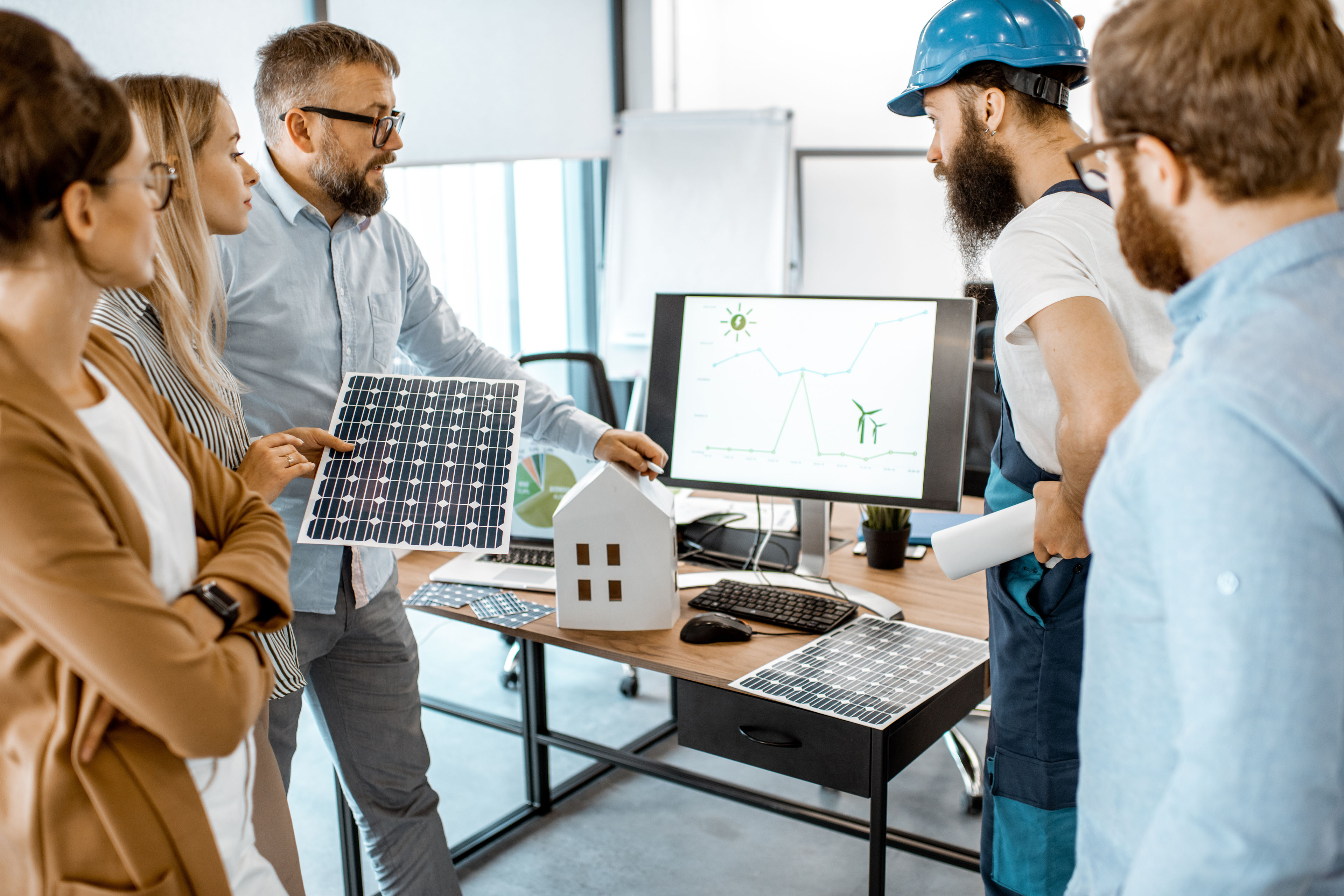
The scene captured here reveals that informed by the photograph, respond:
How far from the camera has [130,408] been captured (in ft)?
3.14

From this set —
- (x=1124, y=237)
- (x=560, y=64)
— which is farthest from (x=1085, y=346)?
(x=560, y=64)

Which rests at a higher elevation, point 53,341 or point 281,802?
point 53,341

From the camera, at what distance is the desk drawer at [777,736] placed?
1.46m

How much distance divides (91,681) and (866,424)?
1.33 metres

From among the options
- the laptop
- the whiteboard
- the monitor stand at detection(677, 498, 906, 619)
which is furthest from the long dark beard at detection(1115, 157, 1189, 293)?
the whiteboard

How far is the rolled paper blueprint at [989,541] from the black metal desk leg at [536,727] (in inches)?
52.8

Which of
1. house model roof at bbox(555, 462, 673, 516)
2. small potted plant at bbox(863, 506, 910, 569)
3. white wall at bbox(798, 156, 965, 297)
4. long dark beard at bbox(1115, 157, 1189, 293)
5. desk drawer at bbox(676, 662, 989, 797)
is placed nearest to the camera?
long dark beard at bbox(1115, 157, 1189, 293)

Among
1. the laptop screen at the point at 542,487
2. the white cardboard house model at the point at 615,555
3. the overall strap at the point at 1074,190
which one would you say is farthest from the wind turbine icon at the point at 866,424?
the laptop screen at the point at 542,487

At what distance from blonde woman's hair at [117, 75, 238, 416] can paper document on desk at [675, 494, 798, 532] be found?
45.7 inches

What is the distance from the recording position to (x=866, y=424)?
183cm

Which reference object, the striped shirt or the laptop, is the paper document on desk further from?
the striped shirt

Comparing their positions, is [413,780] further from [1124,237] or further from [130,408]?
[1124,237]

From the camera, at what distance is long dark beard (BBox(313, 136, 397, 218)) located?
164 cm

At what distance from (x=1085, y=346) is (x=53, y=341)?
1092mm
